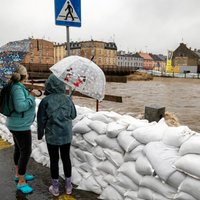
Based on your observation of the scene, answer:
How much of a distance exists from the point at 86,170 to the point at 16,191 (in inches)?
33.2

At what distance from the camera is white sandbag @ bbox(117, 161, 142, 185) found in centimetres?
272

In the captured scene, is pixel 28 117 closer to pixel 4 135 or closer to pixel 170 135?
pixel 170 135

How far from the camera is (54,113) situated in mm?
2930

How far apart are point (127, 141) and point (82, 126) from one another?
77 centimetres

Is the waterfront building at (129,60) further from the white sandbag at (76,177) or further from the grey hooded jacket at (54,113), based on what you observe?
the grey hooded jacket at (54,113)

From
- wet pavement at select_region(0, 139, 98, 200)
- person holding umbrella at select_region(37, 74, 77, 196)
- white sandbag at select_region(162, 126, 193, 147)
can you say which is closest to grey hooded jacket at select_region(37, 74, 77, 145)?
person holding umbrella at select_region(37, 74, 77, 196)

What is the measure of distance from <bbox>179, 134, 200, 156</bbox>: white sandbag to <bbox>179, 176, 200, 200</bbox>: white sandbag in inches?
8.3

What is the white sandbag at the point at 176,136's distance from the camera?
2455 mm

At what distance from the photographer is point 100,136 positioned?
3.24 metres

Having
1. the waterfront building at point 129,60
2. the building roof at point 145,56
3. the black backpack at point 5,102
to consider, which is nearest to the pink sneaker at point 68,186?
the black backpack at point 5,102

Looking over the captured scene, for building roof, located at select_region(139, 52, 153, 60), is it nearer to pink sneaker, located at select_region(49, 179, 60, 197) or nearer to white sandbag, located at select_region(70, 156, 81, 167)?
white sandbag, located at select_region(70, 156, 81, 167)

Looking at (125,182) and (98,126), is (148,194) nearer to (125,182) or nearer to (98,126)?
(125,182)

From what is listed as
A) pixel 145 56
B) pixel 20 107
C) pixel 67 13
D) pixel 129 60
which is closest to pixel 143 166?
pixel 20 107

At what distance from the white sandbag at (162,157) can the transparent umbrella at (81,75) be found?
96 cm
